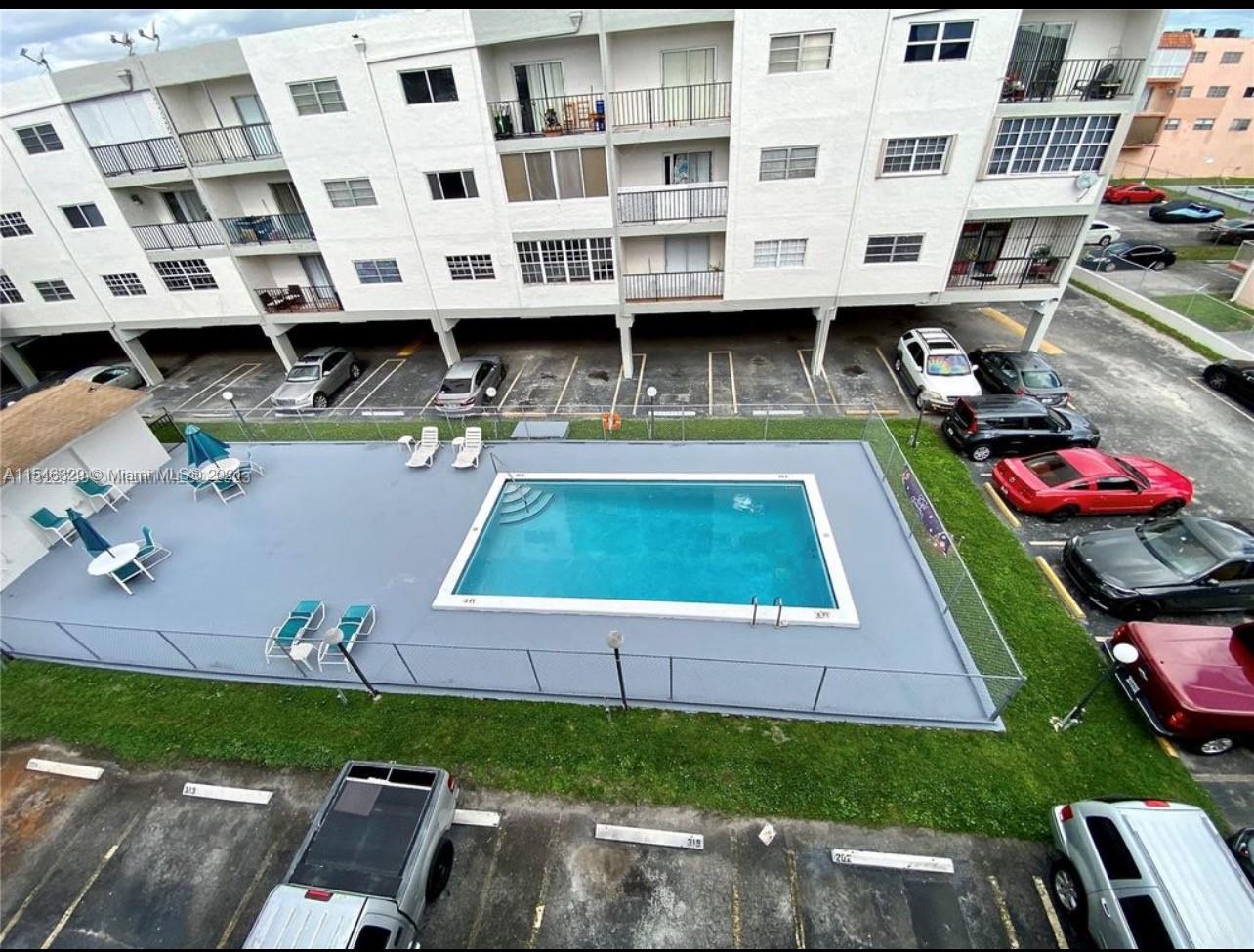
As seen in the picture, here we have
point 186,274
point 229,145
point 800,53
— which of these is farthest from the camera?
point 186,274

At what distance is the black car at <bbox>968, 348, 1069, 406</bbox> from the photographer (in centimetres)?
1908

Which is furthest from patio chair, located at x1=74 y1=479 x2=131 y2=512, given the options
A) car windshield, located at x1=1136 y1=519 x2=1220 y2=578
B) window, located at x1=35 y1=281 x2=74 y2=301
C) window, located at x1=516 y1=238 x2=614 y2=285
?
car windshield, located at x1=1136 y1=519 x2=1220 y2=578

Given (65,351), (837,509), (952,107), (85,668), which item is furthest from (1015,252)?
(65,351)

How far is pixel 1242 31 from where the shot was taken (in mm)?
51875

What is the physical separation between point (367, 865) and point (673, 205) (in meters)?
19.3

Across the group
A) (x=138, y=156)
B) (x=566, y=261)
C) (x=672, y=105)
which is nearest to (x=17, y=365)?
(x=138, y=156)

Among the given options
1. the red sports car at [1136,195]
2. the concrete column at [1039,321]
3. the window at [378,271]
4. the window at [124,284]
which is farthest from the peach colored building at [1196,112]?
the window at [124,284]

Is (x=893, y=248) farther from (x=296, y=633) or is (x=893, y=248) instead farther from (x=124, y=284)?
(x=124, y=284)

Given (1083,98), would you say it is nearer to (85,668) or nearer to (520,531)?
(520,531)

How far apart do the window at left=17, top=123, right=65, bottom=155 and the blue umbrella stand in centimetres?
1363

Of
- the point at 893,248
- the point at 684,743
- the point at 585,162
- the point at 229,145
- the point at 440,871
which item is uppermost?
the point at 229,145

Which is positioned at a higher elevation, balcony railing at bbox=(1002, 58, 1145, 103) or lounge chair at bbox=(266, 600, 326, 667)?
balcony railing at bbox=(1002, 58, 1145, 103)

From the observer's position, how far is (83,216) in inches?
896

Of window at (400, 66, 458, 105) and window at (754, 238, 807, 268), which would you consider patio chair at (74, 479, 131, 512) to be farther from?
window at (754, 238, 807, 268)
